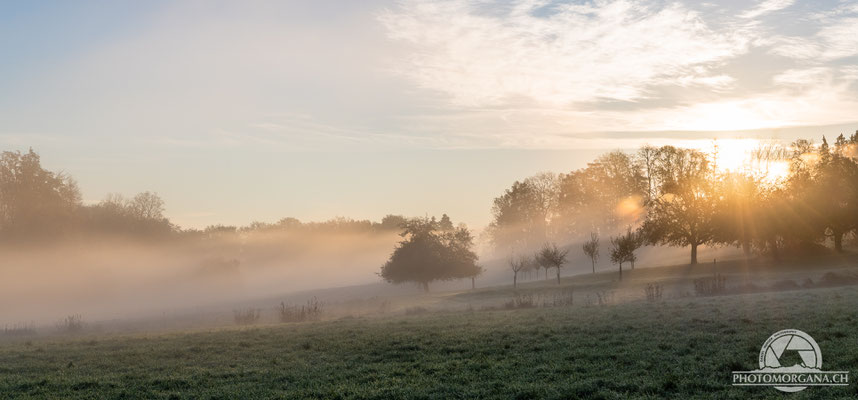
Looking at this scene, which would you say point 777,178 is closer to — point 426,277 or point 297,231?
point 426,277

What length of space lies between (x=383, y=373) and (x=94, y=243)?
273 ft

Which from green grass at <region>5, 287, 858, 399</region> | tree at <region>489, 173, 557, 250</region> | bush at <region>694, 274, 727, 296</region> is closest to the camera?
green grass at <region>5, 287, 858, 399</region>

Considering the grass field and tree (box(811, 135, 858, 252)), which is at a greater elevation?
tree (box(811, 135, 858, 252))

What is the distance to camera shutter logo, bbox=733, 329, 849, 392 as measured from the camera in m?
12.8

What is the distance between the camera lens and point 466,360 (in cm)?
1739

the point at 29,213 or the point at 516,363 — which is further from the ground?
the point at 29,213

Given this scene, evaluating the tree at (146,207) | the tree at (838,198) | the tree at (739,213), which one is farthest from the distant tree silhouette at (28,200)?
the tree at (838,198)

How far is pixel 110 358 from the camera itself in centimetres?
2147

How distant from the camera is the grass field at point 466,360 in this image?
45.5 feet

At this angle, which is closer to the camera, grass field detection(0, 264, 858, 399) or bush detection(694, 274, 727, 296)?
grass field detection(0, 264, 858, 399)

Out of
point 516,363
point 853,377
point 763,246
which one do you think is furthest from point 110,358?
point 763,246

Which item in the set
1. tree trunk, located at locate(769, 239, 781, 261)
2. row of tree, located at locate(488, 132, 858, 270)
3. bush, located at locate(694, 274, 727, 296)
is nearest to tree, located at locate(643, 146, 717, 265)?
row of tree, located at locate(488, 132, 858, 270)

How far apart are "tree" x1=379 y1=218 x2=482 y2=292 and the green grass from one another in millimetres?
54672

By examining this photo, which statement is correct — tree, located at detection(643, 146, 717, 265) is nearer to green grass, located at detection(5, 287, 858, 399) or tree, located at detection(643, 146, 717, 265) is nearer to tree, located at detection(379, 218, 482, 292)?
tree, located at detection(379, 218, 482, 292)
